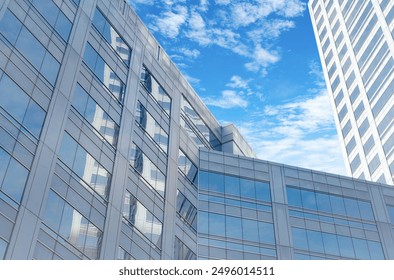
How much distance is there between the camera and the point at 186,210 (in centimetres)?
4494

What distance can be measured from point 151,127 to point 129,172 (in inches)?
265

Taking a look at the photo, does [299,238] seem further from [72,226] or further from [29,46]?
[29,46]

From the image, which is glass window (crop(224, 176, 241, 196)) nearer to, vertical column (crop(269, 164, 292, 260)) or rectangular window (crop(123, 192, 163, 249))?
vertical column (crop(269, 164, 292, 260))

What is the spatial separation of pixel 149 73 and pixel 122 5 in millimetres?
6568

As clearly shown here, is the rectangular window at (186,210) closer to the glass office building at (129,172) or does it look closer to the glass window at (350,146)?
the glass office building at (129,172)

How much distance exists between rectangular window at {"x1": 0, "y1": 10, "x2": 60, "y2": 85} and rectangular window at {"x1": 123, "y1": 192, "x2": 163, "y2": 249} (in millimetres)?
9892

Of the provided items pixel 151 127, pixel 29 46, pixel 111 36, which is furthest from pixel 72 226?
pixel 111 36

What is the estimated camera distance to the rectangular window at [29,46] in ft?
97.9

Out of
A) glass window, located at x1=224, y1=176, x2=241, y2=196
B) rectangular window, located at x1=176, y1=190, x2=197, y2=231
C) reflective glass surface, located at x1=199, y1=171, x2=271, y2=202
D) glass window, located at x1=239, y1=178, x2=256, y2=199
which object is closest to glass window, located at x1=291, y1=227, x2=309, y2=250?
reflective glass surface, located at x1=199, y1=171, x2=271, y2=202

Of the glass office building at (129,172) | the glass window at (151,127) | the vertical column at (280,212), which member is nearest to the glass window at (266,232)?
the glass office building at (129,172)

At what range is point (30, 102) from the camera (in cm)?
2984

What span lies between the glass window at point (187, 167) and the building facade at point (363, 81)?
101 ft

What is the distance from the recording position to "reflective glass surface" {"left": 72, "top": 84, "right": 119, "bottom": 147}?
34844 mm
